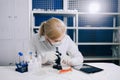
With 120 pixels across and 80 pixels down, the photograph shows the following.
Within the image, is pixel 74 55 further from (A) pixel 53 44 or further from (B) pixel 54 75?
(B) pixel 54 75

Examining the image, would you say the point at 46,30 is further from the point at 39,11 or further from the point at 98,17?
the point at 98,17

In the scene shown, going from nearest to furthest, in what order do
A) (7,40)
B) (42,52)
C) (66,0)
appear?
(42,52), (7,40), (66,0)

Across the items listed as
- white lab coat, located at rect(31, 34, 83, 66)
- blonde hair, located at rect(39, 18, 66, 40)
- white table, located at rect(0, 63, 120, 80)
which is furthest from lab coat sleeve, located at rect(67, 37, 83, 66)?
blonde hair, located at rect(39, 18, 66, 40)

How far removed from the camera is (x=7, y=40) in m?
3.17

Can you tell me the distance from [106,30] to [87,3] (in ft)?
2.44

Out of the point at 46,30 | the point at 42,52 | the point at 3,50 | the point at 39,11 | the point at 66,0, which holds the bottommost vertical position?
the point at 3,50

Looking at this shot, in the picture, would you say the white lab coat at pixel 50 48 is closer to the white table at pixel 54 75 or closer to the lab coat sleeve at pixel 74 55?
the lab coat sleeve at pixel 74 55

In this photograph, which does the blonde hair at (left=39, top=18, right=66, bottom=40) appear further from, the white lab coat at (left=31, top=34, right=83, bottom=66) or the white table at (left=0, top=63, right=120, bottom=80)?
the white table at (left=0, top=63, right=120, bottom=80)

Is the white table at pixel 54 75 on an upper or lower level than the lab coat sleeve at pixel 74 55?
lower

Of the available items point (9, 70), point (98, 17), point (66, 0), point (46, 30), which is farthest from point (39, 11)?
point (9, 70)

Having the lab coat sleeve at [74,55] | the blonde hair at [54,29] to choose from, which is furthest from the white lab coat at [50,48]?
the blonde hair at [54,29]

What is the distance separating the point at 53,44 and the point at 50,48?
0.09 meters

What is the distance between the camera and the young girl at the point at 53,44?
1735mm

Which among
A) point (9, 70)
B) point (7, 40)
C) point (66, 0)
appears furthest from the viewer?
point (66, 0)
